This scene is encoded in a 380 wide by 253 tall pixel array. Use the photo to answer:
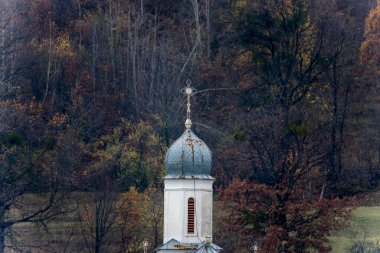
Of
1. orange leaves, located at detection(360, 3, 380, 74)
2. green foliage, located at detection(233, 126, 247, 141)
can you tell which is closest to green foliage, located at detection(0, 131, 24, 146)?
green foliage, located at detection(233, 126, 247, 141)

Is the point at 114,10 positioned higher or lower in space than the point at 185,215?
higher

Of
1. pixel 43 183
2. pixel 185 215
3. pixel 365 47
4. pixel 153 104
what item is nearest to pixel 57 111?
pixel 153 104

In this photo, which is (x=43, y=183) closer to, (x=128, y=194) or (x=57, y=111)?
(x=128, y=194)

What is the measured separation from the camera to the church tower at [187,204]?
161 feet

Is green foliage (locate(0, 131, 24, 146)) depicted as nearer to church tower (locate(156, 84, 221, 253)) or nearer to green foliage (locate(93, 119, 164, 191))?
green foliage (locate(93, 119, 164, 191))

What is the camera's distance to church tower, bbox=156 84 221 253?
48969 millimetres

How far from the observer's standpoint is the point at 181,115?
71.3 meters

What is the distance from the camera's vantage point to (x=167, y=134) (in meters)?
69.6

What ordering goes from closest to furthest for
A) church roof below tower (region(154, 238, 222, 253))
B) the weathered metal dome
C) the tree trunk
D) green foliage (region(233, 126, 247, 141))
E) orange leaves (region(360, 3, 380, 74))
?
church roof below tower (region(154, 238, 222, 253)), the weathered metal dome, the tree trunk, green foliage (region(233, 126, 247, 141)), orange leaves (region(360, 3, 380, 74))

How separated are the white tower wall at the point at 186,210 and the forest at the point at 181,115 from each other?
19.0ft

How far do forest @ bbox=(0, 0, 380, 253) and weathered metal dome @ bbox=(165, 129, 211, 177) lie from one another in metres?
5.60

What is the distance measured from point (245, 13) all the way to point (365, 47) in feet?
22.8

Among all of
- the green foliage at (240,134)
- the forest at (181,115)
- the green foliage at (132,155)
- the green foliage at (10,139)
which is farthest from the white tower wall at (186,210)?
the green foliage at (132,155)

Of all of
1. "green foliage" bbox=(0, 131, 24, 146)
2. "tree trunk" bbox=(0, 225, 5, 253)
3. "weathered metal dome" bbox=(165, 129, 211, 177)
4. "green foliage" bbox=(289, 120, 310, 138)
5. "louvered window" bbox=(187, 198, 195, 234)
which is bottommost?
"louvered window" bbox=(187, 198, 195, 234)
